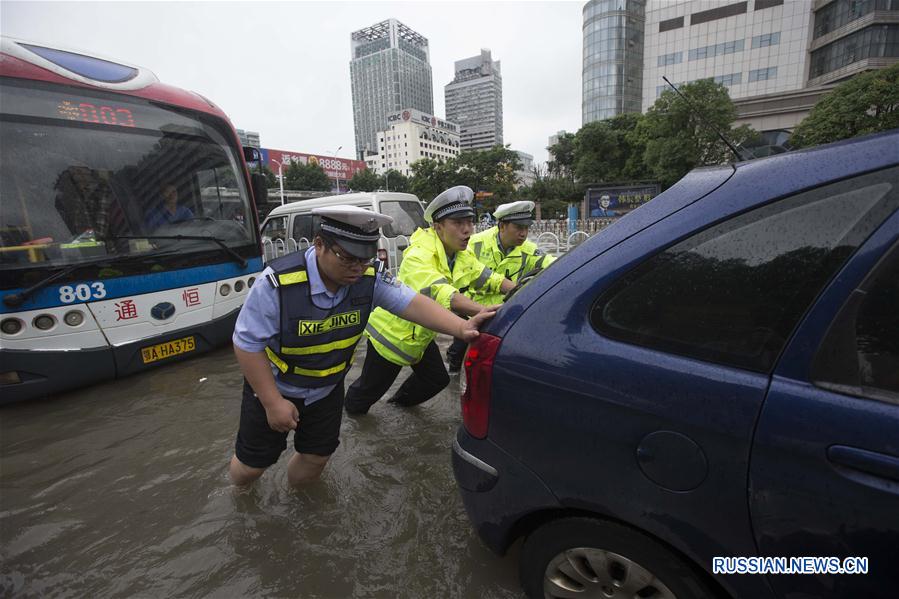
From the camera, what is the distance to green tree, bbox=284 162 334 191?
5212 cm

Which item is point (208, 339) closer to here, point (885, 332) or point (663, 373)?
point (663, 373)

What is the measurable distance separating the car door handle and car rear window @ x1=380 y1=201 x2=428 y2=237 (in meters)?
6.95

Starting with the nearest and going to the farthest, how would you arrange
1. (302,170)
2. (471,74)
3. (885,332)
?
(885,332) → (302,170) → (471,74)

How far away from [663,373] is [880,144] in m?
0.75

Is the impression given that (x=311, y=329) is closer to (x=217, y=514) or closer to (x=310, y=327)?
(x=310, y=327)

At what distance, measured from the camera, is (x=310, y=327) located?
1.98m

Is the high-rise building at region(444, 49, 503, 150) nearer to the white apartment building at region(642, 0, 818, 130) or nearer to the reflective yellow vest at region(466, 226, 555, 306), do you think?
the white apartment building at region(642, 0, 818, 130)

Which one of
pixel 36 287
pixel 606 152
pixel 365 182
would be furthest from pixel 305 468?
pixel 365 182

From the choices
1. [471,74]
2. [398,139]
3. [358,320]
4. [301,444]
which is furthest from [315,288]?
[471,74]

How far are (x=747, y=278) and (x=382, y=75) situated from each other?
445 feet

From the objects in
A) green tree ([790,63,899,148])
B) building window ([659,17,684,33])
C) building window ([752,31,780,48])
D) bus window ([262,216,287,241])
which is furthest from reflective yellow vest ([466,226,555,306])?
building window ([659,17,684,33])

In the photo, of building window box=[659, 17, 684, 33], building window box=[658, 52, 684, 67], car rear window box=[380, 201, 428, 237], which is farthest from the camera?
building window box=[658, 52, 684, 67]

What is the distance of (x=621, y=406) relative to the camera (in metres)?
1.20

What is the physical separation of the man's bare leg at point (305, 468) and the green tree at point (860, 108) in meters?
27.7
